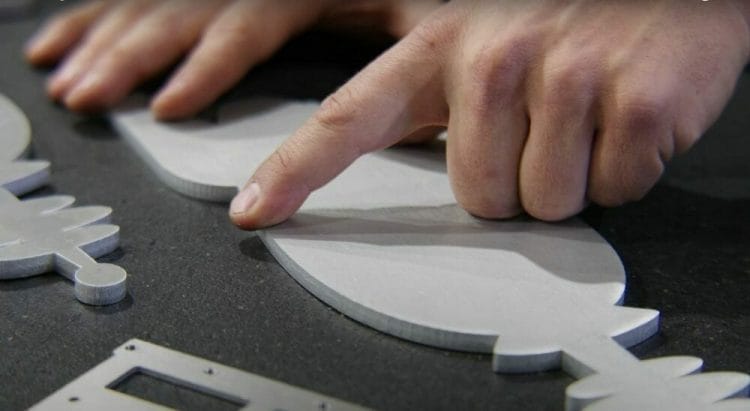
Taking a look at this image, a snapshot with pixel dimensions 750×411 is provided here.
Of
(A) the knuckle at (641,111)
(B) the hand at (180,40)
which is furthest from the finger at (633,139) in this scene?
(B) the hand at (180,40)

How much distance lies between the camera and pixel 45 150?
2.77ft

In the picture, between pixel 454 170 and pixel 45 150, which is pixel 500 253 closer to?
pixel 454 170

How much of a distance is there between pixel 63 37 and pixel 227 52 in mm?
258

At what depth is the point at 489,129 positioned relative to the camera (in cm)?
64

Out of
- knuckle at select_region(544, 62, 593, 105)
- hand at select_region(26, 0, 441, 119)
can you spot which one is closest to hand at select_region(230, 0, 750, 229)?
knuckle at select_region(544, 62, 593, 105)

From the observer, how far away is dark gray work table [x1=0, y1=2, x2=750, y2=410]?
520mm

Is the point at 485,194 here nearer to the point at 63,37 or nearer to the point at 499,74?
the point at 499,74

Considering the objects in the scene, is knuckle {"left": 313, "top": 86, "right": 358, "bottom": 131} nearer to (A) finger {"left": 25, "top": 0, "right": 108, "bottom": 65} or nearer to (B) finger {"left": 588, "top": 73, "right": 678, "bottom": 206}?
(B) finger {"left": 588, "top": 73, "right": 678, "bottom": 206}

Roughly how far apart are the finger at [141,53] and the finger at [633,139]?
494 millimetres

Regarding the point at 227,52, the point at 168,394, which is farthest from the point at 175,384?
the point at 227,52

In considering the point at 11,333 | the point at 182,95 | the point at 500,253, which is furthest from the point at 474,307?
the point at 182,95

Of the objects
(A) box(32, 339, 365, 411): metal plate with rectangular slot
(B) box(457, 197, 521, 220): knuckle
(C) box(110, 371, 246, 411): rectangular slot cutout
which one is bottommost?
(C) box(110, 371, 246, 411): rectangular slot cutout

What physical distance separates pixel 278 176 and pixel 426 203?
0.12 meters

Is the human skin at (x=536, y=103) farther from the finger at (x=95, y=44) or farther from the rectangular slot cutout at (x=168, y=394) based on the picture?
the finger at (x=95, y=44)
